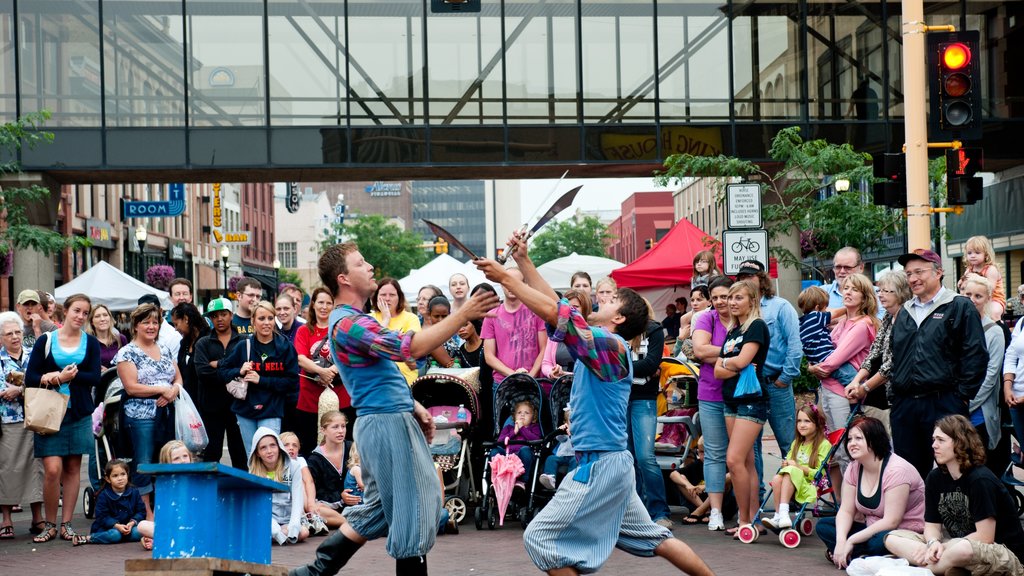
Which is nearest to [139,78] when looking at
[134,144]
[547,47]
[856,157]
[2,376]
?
[134,144]

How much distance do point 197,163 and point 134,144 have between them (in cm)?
137

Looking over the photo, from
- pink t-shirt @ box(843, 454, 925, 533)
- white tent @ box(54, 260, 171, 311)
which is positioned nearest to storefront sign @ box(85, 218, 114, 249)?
white tent @ box(54, 260, 171, 311)

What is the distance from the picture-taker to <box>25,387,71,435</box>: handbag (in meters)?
9.55

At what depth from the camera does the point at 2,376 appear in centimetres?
994

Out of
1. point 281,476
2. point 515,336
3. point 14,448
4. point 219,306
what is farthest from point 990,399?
point 14,448

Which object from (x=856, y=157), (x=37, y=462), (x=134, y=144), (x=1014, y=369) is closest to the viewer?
(x=1014, y=369)

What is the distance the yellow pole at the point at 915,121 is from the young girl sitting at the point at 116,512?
685 cm

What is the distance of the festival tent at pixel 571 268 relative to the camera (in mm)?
24859

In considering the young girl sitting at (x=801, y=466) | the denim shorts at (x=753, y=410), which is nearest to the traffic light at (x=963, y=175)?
the young girl sitting at (x=801, y=466)

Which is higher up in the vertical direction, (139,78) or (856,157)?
(139,78)

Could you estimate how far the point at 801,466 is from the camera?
9086 mm

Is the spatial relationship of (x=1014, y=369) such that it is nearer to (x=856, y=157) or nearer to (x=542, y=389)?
(x=542, y=389)

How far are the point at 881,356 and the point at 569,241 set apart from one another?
96.1 meters

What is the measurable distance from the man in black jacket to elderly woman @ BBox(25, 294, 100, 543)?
6.33 metres
